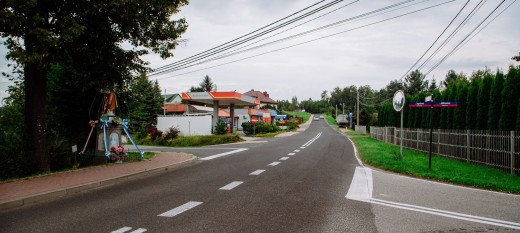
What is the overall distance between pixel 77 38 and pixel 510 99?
50.1 feet

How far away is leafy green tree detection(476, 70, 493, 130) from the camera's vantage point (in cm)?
1506

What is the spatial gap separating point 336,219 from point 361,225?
41 cm

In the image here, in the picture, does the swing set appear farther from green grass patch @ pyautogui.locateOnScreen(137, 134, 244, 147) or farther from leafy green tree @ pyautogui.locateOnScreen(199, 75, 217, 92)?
leafy green tree @ pyautogui.locateOnScreen(199, 75, 217, 92)

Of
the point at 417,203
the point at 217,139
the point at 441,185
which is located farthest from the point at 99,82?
the point at 217,139

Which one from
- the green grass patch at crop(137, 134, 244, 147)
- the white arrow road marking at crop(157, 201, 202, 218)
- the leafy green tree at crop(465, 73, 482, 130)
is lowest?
the green grass patch at crop(137, 134, 244, 147)

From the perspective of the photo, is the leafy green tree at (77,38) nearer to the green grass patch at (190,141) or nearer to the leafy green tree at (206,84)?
the green grass patch at (190,141)

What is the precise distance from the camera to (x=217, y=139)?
87.4ft

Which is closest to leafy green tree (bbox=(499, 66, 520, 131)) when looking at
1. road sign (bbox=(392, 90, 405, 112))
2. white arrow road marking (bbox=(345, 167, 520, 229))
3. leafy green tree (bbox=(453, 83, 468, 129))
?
leafy green tree (bbox=(453, 83, 468, 129))

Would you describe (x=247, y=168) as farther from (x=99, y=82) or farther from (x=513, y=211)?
(x=513, y=211)

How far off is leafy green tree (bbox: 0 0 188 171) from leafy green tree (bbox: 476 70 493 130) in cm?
1332

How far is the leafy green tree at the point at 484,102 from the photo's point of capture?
15.1 m

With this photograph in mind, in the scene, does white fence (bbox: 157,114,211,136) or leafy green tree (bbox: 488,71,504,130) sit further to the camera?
white fence (bbox: 157,114,211,136)

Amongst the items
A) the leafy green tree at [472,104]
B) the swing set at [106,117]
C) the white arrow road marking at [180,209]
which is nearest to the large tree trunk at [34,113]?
the swing set at [106,117]

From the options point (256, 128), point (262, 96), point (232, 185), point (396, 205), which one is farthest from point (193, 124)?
point (262, 96)
